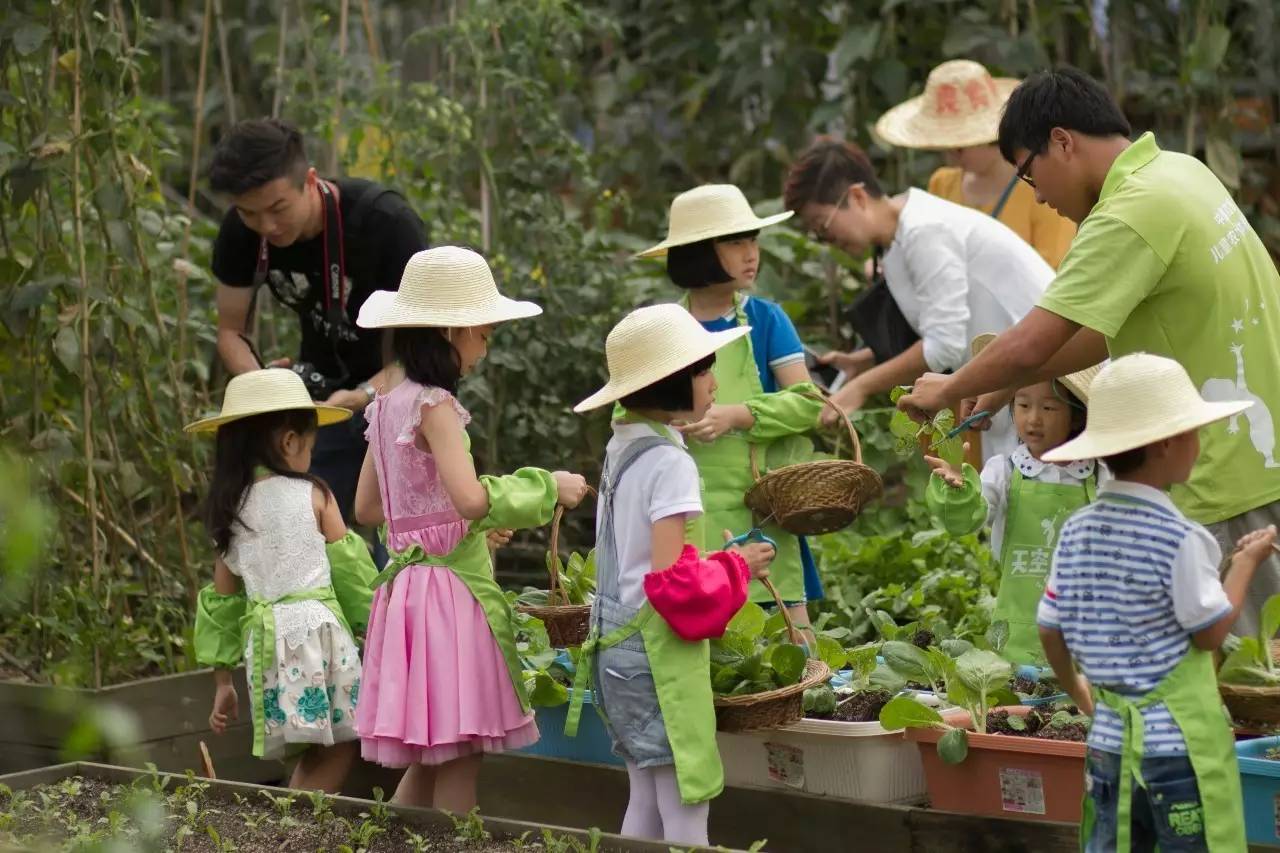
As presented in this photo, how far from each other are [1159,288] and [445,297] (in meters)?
1.53

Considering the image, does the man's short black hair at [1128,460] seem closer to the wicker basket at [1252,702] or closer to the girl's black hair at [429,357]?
the wicker basket at [1252,702]

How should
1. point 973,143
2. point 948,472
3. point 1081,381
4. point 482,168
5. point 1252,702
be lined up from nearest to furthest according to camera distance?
point 1252,702 → point 1081,381 → point 948,472 → point 973,143 → point 482,168

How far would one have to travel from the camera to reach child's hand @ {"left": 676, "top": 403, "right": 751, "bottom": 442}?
4.45 meters

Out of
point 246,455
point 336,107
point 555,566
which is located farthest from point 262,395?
point 336,107

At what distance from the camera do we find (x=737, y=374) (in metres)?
4.64

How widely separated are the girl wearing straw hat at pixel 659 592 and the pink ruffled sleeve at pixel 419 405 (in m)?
0.35

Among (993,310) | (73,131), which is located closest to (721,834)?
(993,310)

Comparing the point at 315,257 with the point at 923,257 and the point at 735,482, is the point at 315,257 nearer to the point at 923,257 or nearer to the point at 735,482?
the point at 735,482

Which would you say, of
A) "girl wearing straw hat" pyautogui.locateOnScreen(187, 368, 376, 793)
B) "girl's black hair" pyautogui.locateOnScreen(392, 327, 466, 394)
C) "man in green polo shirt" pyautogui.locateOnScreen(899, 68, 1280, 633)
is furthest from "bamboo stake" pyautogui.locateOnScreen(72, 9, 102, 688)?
"man in green polo shirt" pyautogui.locateOnScreen(899, 68, 1280, 633)

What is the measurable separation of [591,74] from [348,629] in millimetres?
5446

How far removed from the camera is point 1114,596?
2791 mm

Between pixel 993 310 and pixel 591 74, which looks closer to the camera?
pixel 993 310

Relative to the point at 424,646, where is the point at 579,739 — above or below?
below

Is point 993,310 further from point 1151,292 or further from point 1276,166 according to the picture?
point 1276,166
